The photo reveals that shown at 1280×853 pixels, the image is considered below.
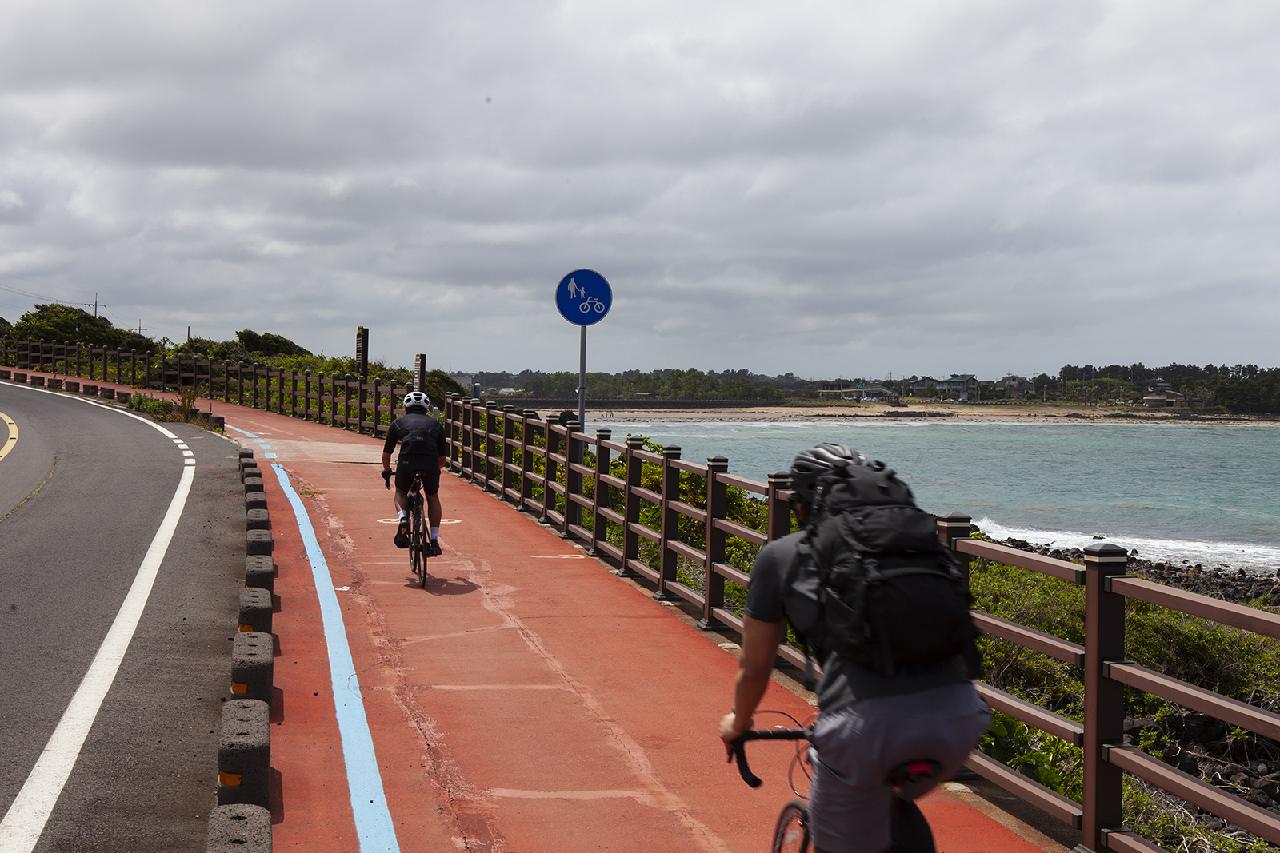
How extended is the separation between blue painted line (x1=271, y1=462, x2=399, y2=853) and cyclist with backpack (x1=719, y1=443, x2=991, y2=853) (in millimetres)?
2702

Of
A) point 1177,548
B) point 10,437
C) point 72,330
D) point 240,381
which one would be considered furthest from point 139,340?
point 1177,548

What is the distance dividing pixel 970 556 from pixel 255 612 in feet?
15.3

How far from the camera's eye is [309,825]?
5406 millimetres

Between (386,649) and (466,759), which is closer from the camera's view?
(466,759)

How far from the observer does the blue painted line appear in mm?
5355

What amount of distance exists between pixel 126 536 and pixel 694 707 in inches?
353

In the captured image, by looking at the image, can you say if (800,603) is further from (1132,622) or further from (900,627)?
(1132,622)

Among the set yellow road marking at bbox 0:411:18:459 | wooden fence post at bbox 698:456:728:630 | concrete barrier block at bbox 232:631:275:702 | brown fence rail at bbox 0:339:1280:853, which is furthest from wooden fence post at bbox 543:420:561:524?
yellow road marking at bbox 0:411:18:459

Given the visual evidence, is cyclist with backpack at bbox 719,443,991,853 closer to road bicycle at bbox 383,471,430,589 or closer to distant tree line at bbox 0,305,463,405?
road bicycle at bbox 383,471,430,589

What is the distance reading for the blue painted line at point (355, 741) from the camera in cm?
536

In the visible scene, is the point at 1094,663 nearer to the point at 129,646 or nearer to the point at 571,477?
the point at 129,646

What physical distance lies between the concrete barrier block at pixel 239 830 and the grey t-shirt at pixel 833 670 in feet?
8.17

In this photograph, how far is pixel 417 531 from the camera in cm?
1153

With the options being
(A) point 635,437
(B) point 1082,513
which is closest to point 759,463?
(B) point 1082,513
